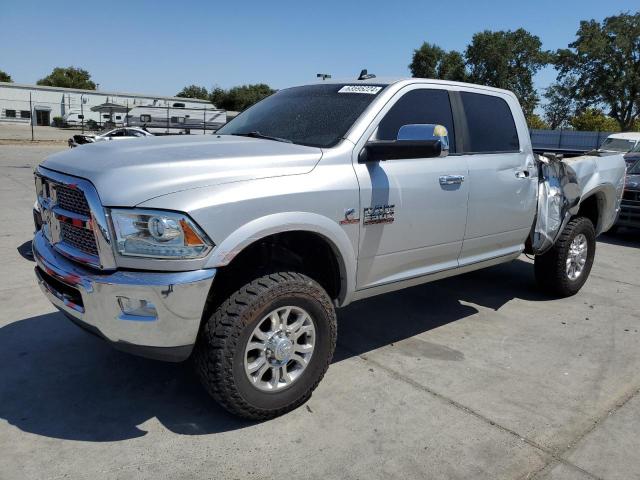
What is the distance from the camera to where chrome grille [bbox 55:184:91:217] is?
2.77 metres

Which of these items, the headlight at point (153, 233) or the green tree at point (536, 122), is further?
the green tree at point (536, 122)

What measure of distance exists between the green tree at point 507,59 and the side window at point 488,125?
53386mm

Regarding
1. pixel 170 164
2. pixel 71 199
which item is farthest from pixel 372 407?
pixel 71 199

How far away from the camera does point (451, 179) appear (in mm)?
3902

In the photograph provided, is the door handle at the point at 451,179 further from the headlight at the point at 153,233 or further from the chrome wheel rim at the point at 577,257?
the chrome wheel rim at the point at 577,257

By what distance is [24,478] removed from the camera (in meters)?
2.56

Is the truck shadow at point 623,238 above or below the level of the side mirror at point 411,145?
below

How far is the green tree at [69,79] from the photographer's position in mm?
90850

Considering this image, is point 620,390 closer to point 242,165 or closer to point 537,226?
point 537,226

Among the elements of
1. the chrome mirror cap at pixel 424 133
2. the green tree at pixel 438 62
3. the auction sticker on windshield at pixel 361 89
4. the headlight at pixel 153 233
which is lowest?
the headlight at pixel 153 233

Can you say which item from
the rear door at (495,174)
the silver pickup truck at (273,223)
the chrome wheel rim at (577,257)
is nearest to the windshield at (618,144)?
the chrome wheel rim at (577,257)

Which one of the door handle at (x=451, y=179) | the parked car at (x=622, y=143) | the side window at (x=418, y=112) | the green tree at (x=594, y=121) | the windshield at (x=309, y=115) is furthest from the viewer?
the green tree at (x=594, y=121)

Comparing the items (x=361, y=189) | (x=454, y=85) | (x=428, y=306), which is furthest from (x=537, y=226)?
(x=361, y=189)

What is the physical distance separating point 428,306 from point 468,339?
822 mm
